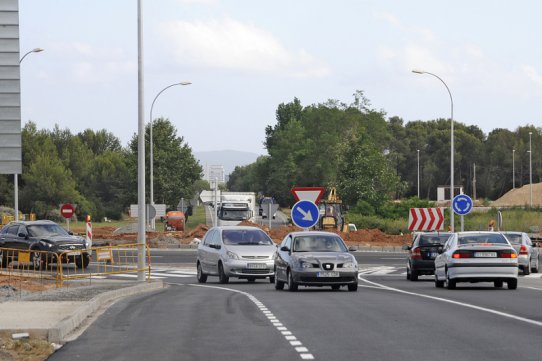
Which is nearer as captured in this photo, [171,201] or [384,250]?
[384,250]

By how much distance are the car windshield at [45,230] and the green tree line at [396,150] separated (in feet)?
226

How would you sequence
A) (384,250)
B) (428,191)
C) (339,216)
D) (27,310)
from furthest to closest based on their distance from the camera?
(428,191), (339,216), (384,250), (27,310)

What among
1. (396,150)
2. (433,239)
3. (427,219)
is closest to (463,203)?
(427,219)

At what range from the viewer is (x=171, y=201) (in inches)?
4498

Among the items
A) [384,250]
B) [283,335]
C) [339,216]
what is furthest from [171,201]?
[283,335]

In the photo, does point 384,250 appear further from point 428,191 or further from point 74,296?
point 428,191

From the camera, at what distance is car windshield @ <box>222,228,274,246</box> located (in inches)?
1359

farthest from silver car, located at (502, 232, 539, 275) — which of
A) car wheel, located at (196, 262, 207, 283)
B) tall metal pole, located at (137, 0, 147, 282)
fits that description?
tall metal pole, located at (137, 0, 147, 282)

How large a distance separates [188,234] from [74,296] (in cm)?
4692

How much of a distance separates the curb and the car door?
3537 mm

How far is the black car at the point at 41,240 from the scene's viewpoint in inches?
1633

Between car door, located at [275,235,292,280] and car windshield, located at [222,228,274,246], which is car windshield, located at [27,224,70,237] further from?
car door, located at [275,235,292,280]

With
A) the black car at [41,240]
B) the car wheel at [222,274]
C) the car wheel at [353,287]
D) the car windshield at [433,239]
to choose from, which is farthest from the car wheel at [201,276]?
the car wheel at [353,287]

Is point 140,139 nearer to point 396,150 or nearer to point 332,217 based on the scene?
point 332,217
